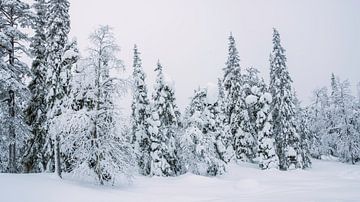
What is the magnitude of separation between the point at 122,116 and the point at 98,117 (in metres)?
1.60

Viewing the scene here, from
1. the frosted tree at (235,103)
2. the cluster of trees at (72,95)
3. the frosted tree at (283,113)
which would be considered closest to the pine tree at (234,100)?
the frosted tree at (235,103)

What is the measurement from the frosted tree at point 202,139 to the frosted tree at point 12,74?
652 inches

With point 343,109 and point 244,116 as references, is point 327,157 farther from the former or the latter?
point 244,116

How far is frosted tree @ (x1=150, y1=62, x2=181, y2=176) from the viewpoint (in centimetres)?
3556

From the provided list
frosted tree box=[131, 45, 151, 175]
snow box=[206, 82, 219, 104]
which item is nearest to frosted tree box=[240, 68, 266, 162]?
snow box=[206, 82, 219, 104]

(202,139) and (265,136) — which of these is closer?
(202,139)

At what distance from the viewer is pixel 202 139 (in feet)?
118

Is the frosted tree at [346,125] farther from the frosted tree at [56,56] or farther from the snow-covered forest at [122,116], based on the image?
the frosted tree at [56,56]

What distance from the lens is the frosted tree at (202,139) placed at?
35.6 m

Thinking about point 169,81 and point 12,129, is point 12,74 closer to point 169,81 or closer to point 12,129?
point 12,129

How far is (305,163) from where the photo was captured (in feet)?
159

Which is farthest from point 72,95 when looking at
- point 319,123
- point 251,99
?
point 319,123

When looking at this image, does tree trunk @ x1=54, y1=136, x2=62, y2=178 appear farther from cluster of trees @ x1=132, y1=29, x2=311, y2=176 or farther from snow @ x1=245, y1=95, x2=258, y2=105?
snow @ x1=245, y1=95, x2=258, y2=105

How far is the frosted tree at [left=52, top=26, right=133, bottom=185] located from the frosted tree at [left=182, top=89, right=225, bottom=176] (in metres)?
13.0
